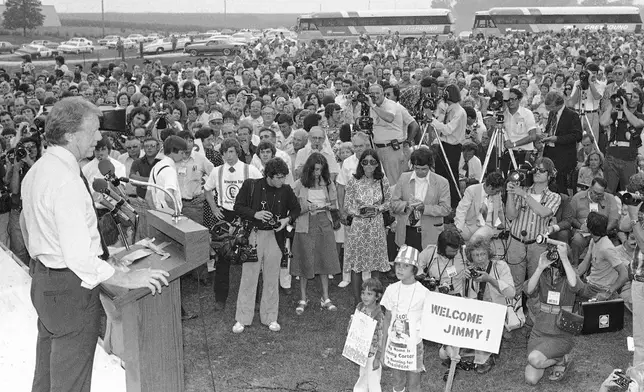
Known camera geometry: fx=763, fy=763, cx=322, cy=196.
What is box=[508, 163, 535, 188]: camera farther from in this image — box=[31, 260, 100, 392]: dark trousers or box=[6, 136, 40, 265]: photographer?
box=[6, 136, 40, 265]: photographer

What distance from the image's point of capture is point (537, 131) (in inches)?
361

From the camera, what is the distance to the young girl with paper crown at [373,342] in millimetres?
5520

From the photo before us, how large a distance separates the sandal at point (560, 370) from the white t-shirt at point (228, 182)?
332 cm

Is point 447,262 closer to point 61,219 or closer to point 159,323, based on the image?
point 159,323

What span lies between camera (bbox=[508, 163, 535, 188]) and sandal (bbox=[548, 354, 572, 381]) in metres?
1.77

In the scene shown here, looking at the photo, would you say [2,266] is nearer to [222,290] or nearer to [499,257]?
[222,290]

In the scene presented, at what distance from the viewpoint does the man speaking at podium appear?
315cm

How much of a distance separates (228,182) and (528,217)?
2947mm

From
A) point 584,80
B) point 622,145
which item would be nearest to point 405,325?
point 622,145

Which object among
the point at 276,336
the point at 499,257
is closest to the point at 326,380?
the point at 276,336

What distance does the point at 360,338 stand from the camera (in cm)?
538

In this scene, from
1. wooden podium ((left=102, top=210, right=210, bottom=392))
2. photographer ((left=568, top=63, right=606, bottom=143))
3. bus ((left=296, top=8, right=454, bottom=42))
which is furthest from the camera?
bus ((left=296, top=8, right=454, bottom=42))

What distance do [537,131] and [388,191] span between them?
276 centimetres

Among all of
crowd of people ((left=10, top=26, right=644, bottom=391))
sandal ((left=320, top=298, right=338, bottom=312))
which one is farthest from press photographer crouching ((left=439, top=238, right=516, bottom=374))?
sandal ((left=320, top=298, right=338, bottom=312))
